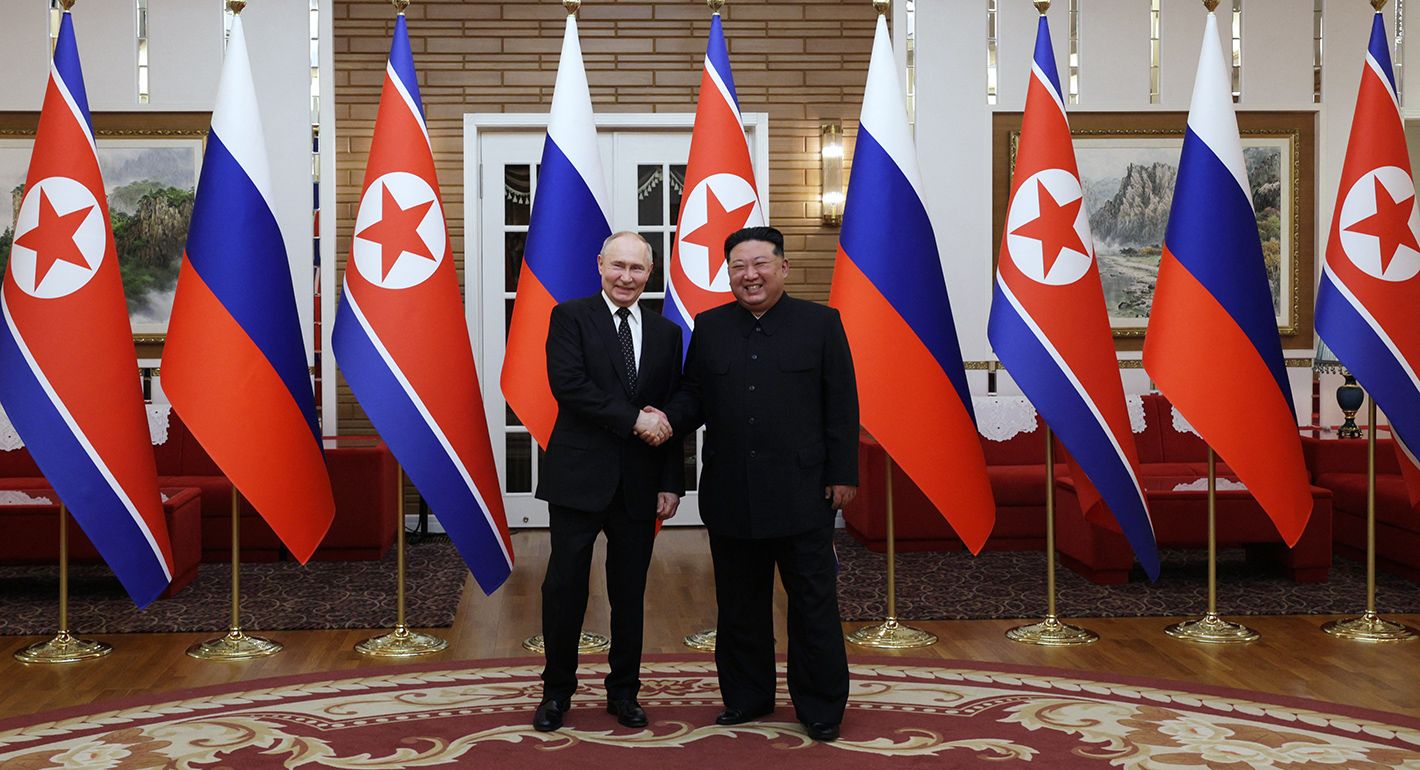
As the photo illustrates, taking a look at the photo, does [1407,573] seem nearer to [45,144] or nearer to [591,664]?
[591,664]

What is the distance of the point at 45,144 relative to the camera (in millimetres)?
4492

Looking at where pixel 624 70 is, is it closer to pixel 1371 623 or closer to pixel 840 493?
pixel 840 493

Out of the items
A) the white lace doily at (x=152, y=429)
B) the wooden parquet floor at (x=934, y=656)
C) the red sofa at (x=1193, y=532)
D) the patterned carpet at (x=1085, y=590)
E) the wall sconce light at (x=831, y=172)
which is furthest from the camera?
the wall sconce light at (x=831, y=172)

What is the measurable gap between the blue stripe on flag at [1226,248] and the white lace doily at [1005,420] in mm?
2556

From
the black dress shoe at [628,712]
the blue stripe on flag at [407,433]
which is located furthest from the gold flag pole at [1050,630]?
the blue stripe on flag at [407,433]

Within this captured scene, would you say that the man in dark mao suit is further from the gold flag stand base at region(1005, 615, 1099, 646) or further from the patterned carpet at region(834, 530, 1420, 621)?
the patterned carpet at region(834, 530, 1420, 621)

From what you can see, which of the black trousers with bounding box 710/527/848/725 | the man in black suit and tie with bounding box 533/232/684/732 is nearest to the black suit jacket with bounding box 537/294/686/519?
the man in black suit and tie with bounding box 533/232/684/732

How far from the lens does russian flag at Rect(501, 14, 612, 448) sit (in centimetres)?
472

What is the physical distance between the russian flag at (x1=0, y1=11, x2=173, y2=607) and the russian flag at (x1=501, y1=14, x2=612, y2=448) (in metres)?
1.31

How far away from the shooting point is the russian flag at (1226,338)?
4.61 m

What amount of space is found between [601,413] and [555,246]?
4.73 ft

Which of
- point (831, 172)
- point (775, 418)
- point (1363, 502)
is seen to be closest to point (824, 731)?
point (775, 418)

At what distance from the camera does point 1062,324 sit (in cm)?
462

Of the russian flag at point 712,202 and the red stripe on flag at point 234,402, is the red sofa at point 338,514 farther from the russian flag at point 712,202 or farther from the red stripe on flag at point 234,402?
the russian flag at point 712,202
